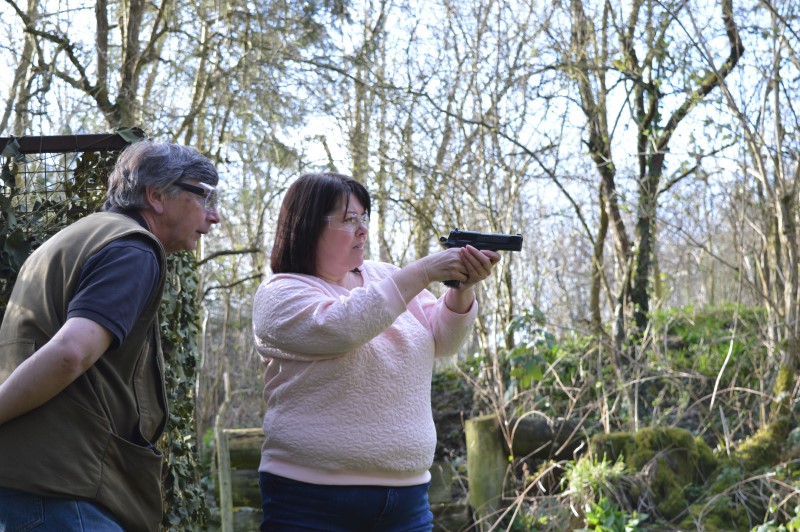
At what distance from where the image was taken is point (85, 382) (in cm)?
166

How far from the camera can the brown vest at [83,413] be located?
5.34 feet

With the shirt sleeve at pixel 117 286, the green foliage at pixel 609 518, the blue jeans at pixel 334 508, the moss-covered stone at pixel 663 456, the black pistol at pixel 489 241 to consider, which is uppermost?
the black pistol at pixel 489 241

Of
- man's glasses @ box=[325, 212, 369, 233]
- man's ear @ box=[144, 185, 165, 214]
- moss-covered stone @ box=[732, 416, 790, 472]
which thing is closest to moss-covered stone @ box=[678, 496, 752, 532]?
moss-covered stone @ box=[732, 416, 790, 472]

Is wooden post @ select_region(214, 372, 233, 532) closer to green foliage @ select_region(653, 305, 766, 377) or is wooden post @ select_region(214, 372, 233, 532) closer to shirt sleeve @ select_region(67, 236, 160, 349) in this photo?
green foliage @ select_region(653, 305, 766, 377)

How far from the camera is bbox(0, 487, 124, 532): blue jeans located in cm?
161

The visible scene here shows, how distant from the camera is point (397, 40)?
7711 mm

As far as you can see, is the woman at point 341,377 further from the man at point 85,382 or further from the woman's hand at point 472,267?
the man at point 85,382

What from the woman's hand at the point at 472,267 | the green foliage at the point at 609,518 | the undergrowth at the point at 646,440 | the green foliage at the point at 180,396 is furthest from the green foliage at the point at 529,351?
the woman's hand at the point at 472,267

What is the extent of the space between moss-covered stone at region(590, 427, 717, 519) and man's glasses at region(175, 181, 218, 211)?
3.54m

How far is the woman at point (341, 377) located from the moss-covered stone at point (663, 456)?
9.55 feet

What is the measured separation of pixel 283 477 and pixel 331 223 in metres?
0.66

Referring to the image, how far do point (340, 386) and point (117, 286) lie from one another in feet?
2.33

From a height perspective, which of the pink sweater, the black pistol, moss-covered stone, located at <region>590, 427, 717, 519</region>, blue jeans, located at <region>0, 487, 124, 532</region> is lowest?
moss-covered stone, located at <region>590, 427, 717, 519</region>

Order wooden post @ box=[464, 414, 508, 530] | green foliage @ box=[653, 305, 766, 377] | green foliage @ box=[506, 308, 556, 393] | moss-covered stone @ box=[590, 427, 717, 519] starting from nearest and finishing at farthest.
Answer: moss-covered stone @ box=[590, 427, 717, 519]
wooden post @ box=[464, 414, 508, 530]
green foliage @ box=[506, 308, 556, 393]
green foliage @ box=[653, 305, 766, 377]
